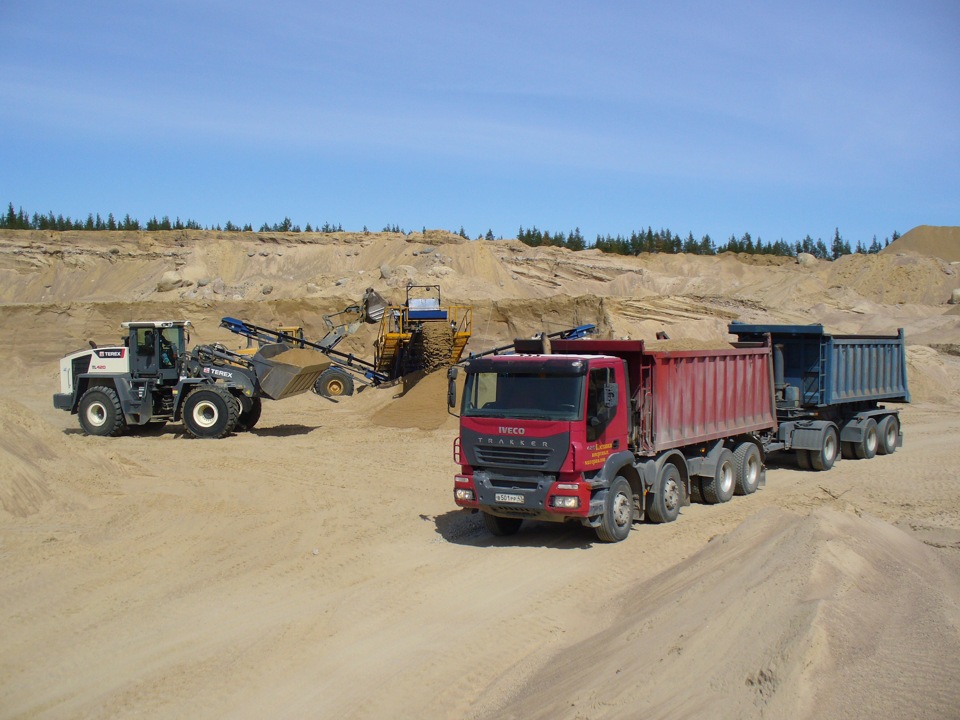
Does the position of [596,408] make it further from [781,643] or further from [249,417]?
[249,417]

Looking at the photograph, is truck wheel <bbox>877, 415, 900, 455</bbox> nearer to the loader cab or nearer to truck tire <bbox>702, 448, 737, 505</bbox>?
truck tire <bbox>702, 448, 737, 505</bbox>

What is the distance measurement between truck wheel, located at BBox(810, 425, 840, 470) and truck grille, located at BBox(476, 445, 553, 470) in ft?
26.2

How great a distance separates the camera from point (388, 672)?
6.71 m

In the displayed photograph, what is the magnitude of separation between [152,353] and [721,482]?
13.0m

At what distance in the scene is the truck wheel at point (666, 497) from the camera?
11.0 meters

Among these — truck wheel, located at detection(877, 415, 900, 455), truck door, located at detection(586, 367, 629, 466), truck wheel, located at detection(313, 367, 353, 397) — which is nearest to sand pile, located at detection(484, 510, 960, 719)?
truck door, located at detection(586, 367, 629, 466)

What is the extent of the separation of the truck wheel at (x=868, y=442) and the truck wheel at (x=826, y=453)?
803 mm

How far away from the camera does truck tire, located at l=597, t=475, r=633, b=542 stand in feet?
32.8

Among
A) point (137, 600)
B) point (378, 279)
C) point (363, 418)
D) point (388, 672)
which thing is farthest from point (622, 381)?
point (378, 279)

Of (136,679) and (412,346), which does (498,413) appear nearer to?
(136,679)

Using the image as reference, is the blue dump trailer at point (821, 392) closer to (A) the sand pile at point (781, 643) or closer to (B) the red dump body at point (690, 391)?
(B) the red dump body at point (690, 391)

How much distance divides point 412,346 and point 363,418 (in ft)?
14.9

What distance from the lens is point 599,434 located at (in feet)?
32.3

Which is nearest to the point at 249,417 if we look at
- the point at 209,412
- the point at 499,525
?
the point at 209,412
